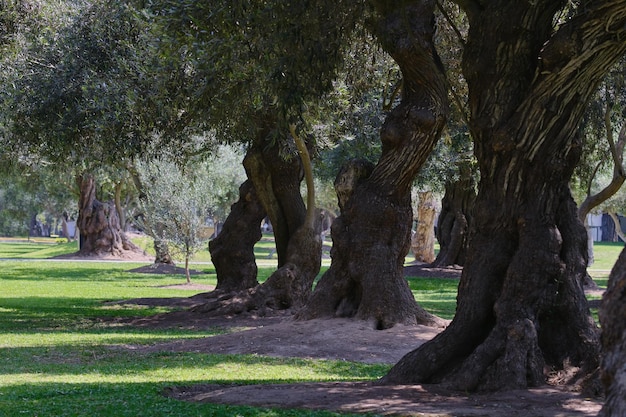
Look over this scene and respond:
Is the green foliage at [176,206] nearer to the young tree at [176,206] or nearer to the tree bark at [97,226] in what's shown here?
the young tree at [176,206]

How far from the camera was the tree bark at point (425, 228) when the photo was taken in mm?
43531

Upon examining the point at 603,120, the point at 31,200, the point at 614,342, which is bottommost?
the point at 614,342

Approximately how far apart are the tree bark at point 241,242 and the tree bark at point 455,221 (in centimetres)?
1509

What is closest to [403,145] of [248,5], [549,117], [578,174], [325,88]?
[325,88]

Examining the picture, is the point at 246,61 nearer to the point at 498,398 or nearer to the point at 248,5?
the point at 248,5

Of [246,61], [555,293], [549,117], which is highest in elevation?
[246,61]

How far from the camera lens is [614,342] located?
515 cm

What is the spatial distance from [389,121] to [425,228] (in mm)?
29721

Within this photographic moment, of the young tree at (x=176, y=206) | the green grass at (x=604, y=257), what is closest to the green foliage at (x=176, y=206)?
the young tree at (x=176, y=206)

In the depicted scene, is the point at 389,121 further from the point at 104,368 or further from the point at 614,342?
the point at 614,342

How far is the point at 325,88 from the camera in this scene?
12.3 metres

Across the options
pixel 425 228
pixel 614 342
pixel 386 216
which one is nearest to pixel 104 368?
pixel 386 216

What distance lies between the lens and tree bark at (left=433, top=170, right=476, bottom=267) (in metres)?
37.7

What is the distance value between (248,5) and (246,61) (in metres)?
0.86
